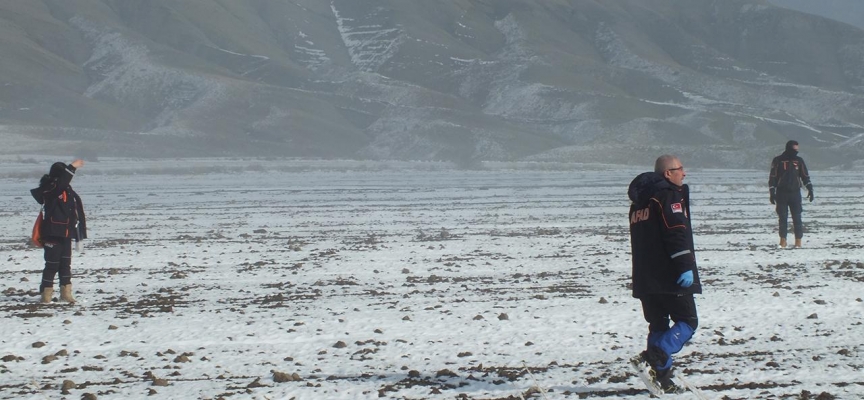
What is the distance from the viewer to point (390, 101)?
502 ft

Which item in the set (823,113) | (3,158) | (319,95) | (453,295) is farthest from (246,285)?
(823,113)

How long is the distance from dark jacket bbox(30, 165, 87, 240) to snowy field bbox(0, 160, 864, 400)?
90 centimetres

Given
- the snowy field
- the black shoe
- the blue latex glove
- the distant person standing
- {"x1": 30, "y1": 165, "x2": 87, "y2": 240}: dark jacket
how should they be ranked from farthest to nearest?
the distant person standing, {"x1": 30, "y1": 165, "x2": 87, "y2": 240}: dark jacket, the snowy field, the black shoe, the blue latex glove

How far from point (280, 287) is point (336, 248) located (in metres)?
5.70

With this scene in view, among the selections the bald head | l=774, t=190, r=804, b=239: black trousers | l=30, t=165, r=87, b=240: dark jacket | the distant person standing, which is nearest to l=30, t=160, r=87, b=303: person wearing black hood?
l=30, t=165, r=87, b=240: dark jacket

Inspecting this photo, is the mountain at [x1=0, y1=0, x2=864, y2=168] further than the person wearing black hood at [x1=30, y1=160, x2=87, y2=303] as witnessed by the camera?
Yes

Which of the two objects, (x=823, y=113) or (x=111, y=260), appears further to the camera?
(x=823, y=113)

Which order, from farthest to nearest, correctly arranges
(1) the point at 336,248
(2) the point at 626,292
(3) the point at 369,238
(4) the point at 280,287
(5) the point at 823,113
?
1. (5) the point at 823,113
2. (3) the point at 369,238
3. (1) the point at 336,248
4. (4) the point at 280,287
5. (2) the point at 626,292

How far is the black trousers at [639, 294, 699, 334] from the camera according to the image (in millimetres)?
7309

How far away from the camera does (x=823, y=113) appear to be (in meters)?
156

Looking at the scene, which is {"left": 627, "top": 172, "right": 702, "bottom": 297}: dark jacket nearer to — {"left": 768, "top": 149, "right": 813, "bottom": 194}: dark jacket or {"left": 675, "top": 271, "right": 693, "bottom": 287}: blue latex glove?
{"left": 675, "top": 271, "right": 693, "bottom": 287}: blue latex glove

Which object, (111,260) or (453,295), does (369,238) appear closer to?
(111,260)

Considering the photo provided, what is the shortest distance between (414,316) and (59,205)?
4.33m

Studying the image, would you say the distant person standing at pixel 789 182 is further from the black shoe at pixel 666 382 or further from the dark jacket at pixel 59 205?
the dark jacket at pixel 59 205
